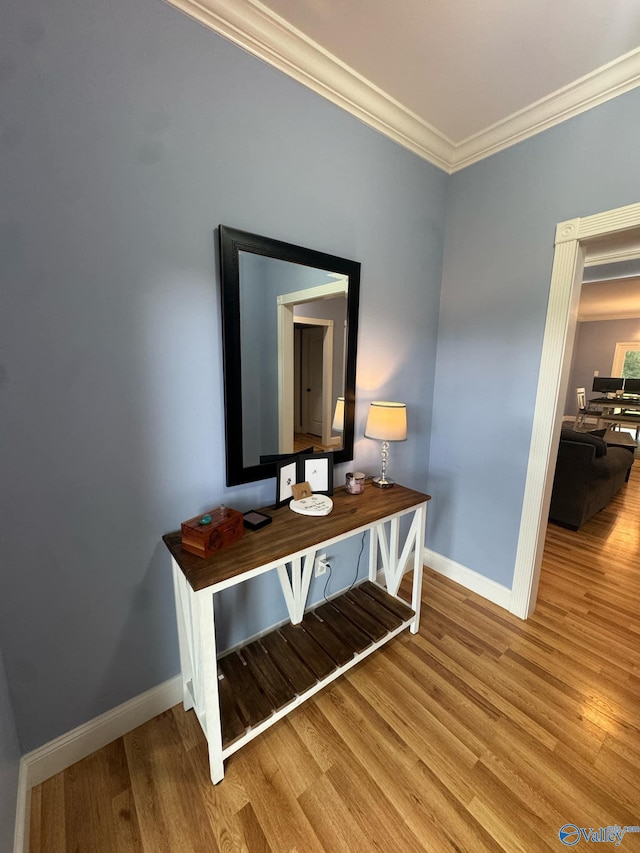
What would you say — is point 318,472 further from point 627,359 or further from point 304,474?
point 627,359

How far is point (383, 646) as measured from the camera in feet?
5.75

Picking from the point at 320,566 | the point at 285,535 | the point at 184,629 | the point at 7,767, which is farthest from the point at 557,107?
the point at 7,767

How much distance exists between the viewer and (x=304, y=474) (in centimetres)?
162

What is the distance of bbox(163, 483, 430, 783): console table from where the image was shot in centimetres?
109

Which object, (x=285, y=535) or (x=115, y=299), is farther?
(x=285, y=535)

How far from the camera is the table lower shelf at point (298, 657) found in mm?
1228

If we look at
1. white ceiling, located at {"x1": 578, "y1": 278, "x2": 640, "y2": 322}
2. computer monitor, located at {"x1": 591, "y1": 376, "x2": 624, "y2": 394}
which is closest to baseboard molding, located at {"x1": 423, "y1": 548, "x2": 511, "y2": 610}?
white ceiling, located at {"x1": 578, "y1": 278, "x2": 640, "y2": 322}

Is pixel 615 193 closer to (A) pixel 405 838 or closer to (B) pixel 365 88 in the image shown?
(B) pixel 365 88

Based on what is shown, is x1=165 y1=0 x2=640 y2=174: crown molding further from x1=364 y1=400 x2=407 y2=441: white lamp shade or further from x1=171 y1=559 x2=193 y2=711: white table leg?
x1=171 y1=559 x2=193 y2=711: white table leg

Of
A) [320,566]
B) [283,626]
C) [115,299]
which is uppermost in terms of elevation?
[115,299]

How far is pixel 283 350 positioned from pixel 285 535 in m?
0.82

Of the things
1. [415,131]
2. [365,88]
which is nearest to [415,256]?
[415,131]

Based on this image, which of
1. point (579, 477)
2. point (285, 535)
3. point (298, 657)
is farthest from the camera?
point (579, 477)

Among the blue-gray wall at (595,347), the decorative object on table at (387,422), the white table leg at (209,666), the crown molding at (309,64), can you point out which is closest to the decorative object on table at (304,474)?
the decorative object on table at (387,422)
